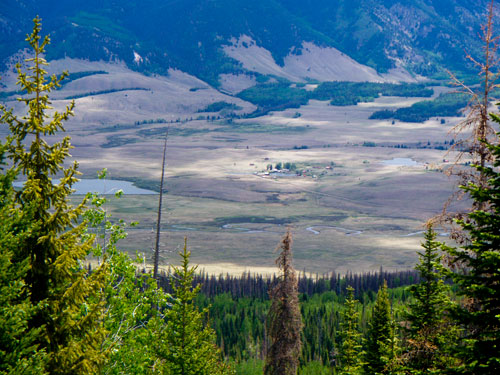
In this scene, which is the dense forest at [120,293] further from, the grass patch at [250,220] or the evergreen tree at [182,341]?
the grass patch at [250,220]

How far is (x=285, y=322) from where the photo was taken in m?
27.4

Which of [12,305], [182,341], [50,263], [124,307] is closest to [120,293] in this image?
[124,307]

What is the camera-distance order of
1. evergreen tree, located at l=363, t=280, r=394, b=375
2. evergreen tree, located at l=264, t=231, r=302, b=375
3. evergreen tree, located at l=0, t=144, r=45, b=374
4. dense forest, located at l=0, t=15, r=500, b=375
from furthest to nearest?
evergreen tree, located at l=363, t=280, r=394, b=375, evergreen tree, located at l=264, t=231, r=302, b=375, dense forest, located at l=0, t=15, r=500, b=375, evergreen tree, located at l=0, t=144, r=45, b=374

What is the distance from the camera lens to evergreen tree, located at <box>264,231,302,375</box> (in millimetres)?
27250

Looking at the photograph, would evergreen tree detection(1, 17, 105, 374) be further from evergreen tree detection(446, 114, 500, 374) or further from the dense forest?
evergreen tree detection(446, 114, 500, 374)

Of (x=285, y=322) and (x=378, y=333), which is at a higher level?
(x=285, y=322)

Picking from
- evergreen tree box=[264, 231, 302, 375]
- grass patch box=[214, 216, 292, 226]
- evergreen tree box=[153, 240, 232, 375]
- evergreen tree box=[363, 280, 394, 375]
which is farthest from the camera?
grass patch box=[214, 216, 292, 226]

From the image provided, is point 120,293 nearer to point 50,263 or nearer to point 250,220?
point 50,263

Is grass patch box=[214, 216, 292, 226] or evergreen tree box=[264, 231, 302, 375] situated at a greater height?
grass patch box=[214, 216, 292, 226]

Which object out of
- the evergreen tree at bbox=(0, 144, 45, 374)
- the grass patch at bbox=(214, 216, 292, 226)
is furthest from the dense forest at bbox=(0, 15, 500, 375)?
the grass patch at bbox=(214, 216, 292, 226)

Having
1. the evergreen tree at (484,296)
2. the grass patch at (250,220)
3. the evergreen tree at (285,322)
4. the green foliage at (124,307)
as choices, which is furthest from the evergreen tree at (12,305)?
the grass patch at (250,220)

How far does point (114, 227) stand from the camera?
69.4 feet

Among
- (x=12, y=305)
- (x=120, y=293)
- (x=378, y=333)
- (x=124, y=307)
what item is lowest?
(x=378, y=333)

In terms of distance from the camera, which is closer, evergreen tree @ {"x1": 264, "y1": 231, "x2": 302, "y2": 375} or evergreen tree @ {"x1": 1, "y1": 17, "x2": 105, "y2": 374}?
evergreen tree @ {"x1": 1, "y1": 17, "x2": 105, "y2": 374}
